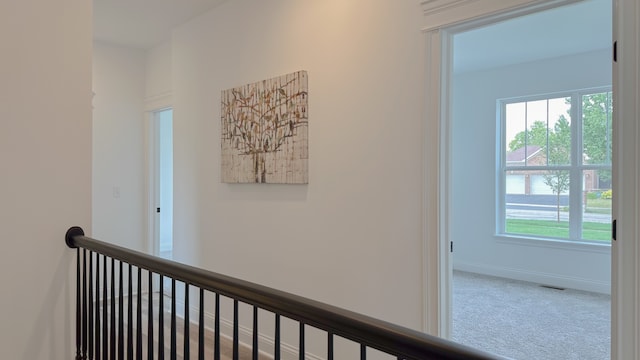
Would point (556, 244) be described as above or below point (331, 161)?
below

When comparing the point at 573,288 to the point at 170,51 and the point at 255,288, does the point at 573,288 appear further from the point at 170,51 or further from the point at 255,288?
the point at 170,51

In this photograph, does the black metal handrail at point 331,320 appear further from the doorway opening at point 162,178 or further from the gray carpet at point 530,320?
the doorway opening at point 162,178

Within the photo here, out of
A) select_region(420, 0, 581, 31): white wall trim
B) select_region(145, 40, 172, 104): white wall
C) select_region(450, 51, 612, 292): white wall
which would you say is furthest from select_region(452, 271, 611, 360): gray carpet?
select_region(145, 40, 172, 104): white wall

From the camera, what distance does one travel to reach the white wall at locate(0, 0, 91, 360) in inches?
82.3

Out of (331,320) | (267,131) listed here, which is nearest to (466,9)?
(267,131)

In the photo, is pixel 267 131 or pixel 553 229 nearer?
pixel 267 131

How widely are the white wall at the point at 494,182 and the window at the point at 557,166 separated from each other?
0.15 m

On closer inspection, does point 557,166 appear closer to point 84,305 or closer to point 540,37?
point 540,37

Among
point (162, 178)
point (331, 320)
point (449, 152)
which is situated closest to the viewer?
point (331, 320)

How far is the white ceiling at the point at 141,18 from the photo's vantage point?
3.38m

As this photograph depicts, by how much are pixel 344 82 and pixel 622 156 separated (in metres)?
1.46

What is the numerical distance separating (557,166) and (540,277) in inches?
52.4

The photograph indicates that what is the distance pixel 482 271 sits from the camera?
5535mm

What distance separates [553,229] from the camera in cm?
502
